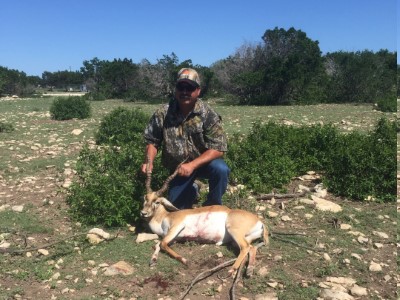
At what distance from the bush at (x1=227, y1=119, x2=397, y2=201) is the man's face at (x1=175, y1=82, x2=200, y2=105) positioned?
6.88ft

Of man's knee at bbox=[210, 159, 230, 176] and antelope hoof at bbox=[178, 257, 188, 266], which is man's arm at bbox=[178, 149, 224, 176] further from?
antelope hoof at bbox=[178, 257, 188, 266]

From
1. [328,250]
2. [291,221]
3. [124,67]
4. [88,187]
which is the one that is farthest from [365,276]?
[124,67]

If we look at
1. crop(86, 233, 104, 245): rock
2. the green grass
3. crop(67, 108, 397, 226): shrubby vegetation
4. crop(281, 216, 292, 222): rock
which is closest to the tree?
crop(67, 108, 397, 226): shrubby vegetation

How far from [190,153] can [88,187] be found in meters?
1.46

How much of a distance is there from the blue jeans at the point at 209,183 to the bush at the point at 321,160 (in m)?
1.30

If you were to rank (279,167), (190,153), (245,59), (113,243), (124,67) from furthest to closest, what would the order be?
(124,67)
(245,59)
(279,167)
(190,153)
(113,243)

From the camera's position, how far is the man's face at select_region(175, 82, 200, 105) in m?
5.02

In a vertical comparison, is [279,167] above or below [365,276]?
above

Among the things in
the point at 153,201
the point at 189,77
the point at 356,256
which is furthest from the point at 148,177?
the point at 356,256

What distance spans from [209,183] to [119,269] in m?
1.74

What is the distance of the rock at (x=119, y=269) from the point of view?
164 inches

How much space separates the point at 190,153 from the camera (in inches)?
209

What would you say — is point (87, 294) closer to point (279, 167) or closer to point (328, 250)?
point (328, 250)

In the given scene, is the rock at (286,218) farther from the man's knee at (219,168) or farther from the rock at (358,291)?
the rock at (358,291)
